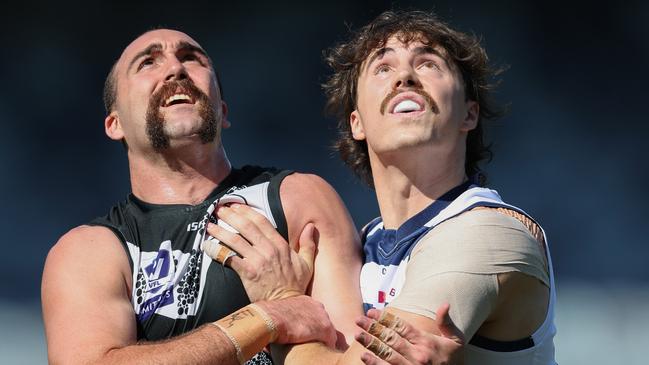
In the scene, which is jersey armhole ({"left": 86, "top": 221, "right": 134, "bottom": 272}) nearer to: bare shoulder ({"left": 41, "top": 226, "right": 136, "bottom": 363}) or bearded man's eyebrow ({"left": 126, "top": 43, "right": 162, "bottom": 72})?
bare shoulder ({"left": 41, "top": 226, "right": 136, "bottom": 363})

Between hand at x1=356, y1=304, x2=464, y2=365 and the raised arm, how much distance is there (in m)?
0.52

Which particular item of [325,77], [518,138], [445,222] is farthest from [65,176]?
[445,222]

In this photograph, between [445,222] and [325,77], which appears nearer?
[445,222]

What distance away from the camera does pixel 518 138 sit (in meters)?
6.70

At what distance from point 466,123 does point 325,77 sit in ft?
9.77

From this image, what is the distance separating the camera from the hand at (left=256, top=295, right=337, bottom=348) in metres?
3.50

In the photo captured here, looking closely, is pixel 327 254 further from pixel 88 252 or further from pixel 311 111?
pixel 311 111

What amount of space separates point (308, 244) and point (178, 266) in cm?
44

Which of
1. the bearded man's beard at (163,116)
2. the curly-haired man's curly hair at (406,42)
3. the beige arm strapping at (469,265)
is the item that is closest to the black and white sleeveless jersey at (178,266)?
the bearded man's beard at (163,116)

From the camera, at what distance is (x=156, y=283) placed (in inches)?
145

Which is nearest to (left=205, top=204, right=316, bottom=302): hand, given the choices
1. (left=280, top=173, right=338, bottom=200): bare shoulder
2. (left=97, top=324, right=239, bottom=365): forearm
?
(left=280, top=173, right=338, bottom=200): bare shoulder

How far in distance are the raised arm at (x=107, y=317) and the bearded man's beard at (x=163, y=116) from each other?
39cm

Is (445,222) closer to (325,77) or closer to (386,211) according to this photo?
(386,211)

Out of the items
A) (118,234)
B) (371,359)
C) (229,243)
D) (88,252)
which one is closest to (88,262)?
(88,252)
